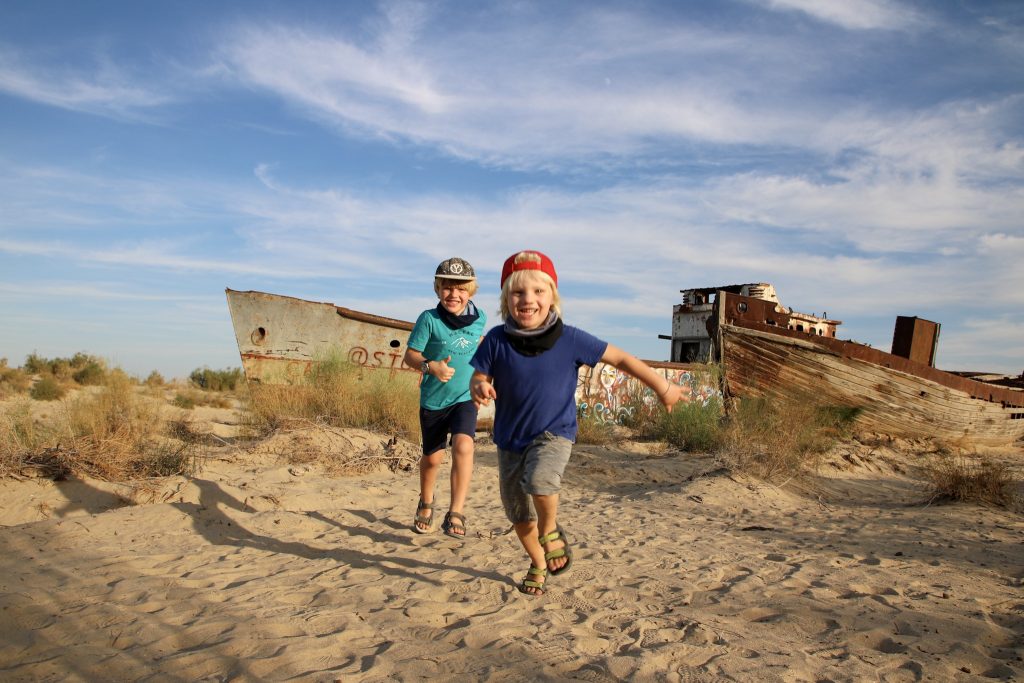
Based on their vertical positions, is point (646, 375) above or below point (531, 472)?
above

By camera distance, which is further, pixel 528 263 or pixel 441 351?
pixel 441 351

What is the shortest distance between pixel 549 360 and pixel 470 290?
1.54 metres

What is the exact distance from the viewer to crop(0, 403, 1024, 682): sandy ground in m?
2.49

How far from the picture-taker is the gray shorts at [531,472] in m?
2.97

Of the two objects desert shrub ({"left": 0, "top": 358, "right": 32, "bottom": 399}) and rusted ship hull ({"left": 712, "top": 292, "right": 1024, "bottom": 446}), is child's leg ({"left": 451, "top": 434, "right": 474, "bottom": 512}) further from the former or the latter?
desert shrub ({"left": 0, "top": 358, "right": 32, "bottom": 399})

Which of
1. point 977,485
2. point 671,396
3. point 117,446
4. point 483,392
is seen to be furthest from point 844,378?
point 117,446

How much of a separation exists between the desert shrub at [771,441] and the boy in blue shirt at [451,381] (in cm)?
390

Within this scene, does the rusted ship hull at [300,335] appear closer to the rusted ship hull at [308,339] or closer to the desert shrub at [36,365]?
the rusted ship hull at [308,339]

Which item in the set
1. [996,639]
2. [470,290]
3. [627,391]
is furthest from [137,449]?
[627,391]

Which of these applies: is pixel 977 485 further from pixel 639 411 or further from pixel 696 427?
pixel 639 411

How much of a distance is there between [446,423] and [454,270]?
40.2 inches

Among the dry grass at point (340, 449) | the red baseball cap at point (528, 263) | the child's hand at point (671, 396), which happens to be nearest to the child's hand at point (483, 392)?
the red baseball cap at point (528, 263)

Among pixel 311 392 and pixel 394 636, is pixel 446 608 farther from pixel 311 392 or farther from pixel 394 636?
pixel 311 392

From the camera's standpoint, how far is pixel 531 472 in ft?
9.77
